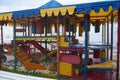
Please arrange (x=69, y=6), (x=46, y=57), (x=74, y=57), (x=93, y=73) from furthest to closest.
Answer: (x=46, y=57)
(x=93, y=73)
(x=74, y=57)
(x=69, y=6)

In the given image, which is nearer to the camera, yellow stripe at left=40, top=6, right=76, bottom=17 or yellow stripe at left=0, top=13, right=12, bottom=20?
yellow stripe at left=40, top=6, right=76, bottom=17

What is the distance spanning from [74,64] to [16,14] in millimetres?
3007

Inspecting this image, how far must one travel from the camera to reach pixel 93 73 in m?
9.18

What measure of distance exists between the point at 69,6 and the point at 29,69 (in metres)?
3.66

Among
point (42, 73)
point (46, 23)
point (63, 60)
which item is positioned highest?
point (46, 23)

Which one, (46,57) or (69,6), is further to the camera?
(46,57)

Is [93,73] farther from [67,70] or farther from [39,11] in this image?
[39,11]

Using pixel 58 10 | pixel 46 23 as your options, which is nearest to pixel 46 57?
pixel 46 23

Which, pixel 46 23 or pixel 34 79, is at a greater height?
pixel 46 23

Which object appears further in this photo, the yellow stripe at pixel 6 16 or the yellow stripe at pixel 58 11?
the yellow stripe at pixel 6 16

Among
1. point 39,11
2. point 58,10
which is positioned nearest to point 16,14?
point 39,11

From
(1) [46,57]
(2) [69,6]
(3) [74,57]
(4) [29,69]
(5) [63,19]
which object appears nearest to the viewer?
(2) [69,6]

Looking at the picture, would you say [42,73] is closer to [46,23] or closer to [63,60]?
[63,60]

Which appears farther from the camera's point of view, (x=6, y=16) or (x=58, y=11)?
(x=6, y=16)
